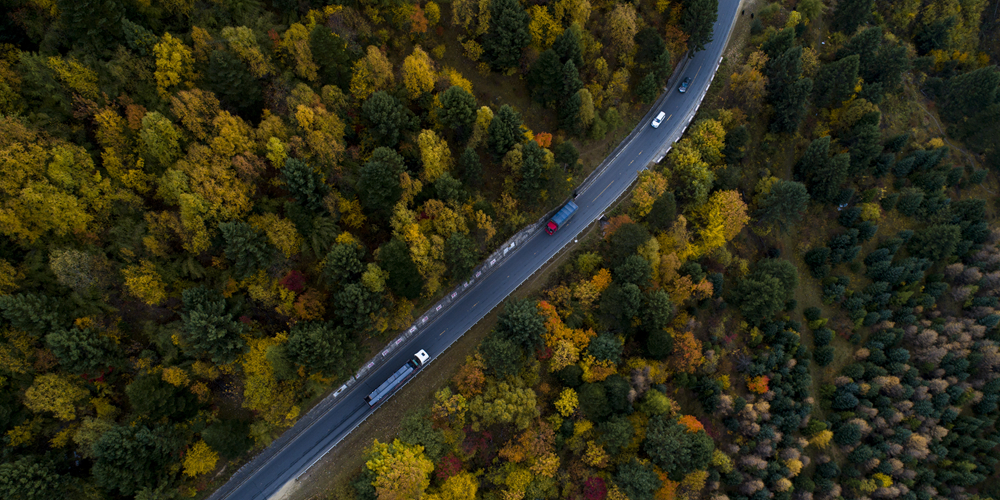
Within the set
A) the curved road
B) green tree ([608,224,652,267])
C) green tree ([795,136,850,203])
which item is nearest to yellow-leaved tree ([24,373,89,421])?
the curved road

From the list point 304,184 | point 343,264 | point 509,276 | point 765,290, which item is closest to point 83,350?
point 343,264

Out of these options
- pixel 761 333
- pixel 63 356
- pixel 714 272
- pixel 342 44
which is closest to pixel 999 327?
pixel 761 333

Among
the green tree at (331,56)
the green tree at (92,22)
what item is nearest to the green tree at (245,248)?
the green tree at (331,56)

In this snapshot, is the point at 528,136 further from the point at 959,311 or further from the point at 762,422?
the point at 959,311

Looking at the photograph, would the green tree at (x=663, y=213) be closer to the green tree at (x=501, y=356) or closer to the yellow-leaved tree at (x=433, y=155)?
the green tree at (x=501, y=356)

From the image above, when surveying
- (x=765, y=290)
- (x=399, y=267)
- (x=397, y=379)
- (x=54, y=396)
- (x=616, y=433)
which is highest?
(x=399, y=267)

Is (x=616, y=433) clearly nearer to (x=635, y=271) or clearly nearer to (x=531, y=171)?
(x=635, y=271)
